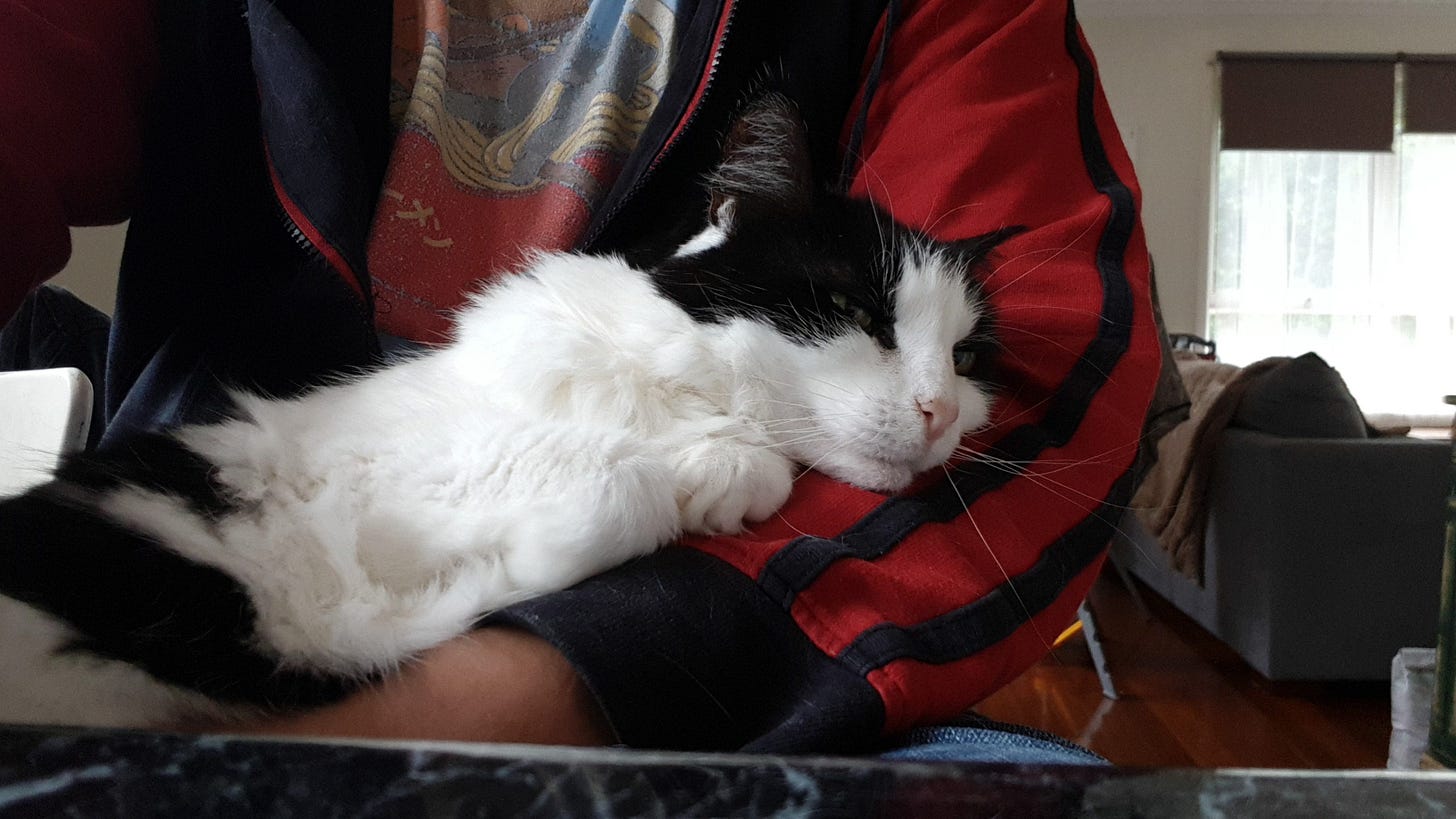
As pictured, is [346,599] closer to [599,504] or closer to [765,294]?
[599,504]

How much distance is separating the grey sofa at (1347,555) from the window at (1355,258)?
3.64 metres

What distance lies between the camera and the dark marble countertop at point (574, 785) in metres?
0.19

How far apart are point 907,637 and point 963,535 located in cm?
12

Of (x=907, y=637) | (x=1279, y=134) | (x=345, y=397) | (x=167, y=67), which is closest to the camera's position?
(x=907, y=637)

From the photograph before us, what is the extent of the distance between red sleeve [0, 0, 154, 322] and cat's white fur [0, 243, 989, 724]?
0.23m

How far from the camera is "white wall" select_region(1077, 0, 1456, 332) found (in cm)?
559

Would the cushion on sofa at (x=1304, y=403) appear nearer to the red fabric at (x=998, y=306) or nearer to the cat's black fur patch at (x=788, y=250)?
the red fabric at (x=998, y=306)

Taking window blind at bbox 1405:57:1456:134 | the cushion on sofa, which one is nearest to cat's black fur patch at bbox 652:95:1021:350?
the cushion on sofa

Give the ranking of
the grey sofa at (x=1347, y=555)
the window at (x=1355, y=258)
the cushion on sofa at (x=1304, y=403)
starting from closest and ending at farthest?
the grey sofa at (x=1347, y=555) < the cushion on sofa at (x=1304, y=403) < the window at (x=1355, y=258)

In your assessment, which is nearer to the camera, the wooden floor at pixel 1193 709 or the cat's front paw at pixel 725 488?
the cat's front paw at pixel 725 488

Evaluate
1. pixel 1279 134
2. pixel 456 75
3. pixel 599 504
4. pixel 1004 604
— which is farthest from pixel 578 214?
pixel 1279 134

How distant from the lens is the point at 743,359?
0.69 m

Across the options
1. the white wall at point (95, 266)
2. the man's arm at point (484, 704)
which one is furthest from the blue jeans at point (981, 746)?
the white wall at point (95, 266)

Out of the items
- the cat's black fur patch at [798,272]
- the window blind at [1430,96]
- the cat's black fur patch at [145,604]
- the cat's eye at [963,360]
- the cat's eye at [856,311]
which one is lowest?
the cat's black fur patch at [145,604]
